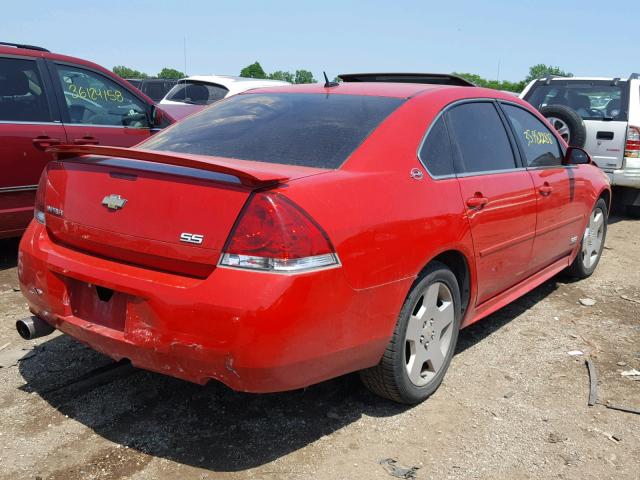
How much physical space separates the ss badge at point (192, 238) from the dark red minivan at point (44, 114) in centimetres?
299

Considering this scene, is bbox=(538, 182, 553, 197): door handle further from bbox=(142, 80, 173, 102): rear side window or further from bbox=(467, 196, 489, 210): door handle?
bbox=(142, 80, 173, 102): rear side window

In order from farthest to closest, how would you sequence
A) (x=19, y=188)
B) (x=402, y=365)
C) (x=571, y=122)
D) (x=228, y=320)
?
(x=571, y=122), (x=19, y=188), (x=402, y=365), (x=228, y=320)

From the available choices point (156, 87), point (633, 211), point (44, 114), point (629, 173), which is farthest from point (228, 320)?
point (156, 87)

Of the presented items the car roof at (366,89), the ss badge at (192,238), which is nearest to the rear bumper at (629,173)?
the car roof at (366,89)

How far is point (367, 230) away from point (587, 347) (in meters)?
2.31

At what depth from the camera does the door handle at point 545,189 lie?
4.26 metres

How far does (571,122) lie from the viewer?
7.78 m

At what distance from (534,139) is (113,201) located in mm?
3028

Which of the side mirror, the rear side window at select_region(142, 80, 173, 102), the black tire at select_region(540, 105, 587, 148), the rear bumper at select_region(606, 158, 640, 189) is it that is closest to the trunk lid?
the side mirror

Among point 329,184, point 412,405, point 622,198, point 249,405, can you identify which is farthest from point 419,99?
point 622,198

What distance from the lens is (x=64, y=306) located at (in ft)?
9.34

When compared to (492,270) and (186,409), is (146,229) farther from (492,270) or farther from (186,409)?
(492,270)

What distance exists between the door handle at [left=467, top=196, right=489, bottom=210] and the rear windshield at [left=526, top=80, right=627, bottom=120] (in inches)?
223

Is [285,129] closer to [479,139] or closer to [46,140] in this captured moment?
[479,139]
